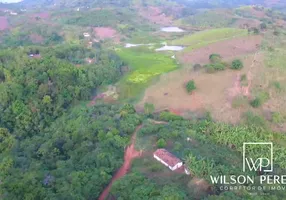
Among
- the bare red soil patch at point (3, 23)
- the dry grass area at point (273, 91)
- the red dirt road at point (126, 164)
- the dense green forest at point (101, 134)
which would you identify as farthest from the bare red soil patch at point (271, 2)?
the red dirt road at point (126, 164)

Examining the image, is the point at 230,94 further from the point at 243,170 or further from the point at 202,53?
the point at 202,53

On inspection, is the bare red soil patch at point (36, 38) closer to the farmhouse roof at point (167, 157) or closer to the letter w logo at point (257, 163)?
the farmhouse roof at point (167, 157)

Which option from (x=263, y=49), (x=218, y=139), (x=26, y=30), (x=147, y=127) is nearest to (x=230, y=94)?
(x=218, y=139)

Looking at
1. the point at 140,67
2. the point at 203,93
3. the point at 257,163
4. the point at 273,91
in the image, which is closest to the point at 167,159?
the point at 257,163

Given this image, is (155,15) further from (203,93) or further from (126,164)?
(126,164)

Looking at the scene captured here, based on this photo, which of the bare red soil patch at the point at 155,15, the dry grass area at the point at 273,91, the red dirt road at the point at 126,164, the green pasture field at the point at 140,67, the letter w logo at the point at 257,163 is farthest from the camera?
the bare red soil patch at the point at 155,15

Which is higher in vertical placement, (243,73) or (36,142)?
(243,73)
